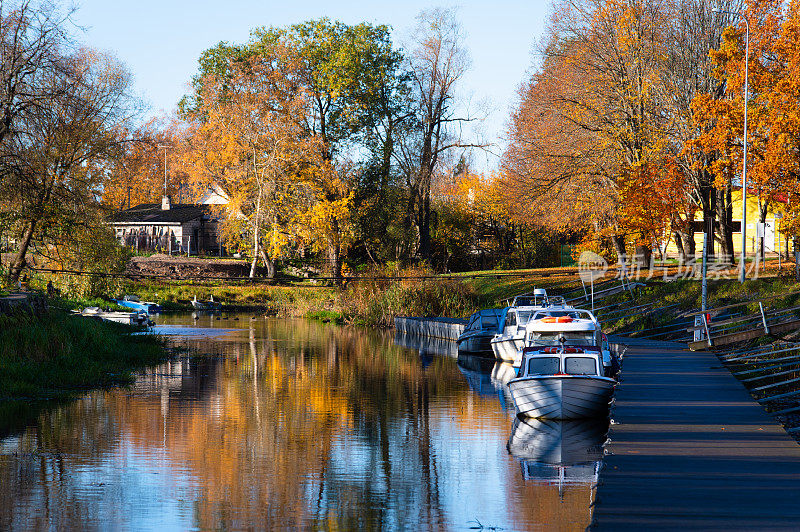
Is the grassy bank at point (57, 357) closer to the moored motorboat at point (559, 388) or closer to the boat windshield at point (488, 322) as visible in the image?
the moored motorboat at point (559, 388)

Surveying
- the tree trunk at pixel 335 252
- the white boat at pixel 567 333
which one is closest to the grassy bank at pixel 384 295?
the tree trunk at pixel 335 252

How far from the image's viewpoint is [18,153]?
3672cm

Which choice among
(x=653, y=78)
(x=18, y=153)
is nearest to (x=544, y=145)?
(x=653, y=78)

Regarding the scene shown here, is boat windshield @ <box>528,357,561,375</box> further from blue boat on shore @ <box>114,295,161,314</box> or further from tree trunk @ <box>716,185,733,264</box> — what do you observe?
blue boat on shore @ <box>114,295,161,314</box>

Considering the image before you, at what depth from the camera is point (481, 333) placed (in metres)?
40.8

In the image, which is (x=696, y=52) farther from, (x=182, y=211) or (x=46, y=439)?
(x=182, y=211)

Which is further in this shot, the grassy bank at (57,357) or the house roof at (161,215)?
the house roof at (161,215)

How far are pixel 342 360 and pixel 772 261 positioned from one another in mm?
30347

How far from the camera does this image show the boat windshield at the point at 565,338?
28.8m

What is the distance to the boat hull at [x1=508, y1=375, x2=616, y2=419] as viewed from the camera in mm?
22578

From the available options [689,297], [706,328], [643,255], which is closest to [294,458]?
[706,328]

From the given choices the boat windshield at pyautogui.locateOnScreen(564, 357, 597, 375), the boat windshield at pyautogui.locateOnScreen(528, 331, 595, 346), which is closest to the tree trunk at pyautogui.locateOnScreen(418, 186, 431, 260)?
the boat windshield at pyautogui.locateOnScreen(528, 331, 595, 346)

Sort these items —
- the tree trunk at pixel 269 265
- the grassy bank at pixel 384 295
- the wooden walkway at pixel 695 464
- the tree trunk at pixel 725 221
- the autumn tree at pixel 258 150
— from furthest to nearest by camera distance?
1. the tree trunk at pixel 269 265
2. the autumn tree at pixel 258 150
3. the grassy bank at pixel 384 295
4. the tree trunk at pixel 725 221
5. the wooden walkway at pixel 695 464

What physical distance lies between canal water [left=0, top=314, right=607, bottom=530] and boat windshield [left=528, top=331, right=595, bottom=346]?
220 centimetres
